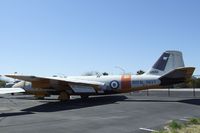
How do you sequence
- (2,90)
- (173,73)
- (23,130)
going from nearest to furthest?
(23,130)
(2,90)
(173,73)

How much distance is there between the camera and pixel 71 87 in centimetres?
3169

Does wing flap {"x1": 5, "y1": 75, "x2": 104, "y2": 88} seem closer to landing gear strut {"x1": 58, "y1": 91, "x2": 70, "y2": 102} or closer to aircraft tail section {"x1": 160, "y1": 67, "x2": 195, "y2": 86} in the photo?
landing gear strut {"x1": 58, "y1": 91, "x2": 70, "y2": 102}

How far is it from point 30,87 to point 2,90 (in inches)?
534

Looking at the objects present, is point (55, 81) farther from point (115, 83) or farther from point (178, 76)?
point (178, 76)

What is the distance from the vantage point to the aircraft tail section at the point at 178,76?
1137 inches

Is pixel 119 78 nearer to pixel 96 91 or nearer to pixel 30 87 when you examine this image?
pixel 96 91

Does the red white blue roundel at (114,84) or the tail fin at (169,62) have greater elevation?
the tail fin at (169,62)

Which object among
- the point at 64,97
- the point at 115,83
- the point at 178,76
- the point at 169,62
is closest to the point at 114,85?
the point at 115,83

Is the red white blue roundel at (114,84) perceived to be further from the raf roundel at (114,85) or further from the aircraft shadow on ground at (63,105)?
the aircraft shadow on ground at (63,105)

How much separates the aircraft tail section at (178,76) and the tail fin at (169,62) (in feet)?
3.67

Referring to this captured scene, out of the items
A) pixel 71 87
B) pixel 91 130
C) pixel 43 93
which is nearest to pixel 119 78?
pixel 71 87

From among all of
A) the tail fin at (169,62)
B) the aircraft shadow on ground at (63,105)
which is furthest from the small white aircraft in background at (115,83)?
the aircraft shadow on ground at (63,105)

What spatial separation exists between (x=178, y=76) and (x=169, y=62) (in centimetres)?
238

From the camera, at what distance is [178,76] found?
29703 mm
